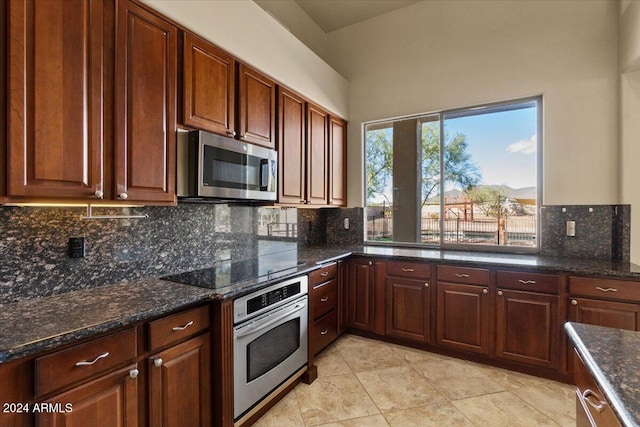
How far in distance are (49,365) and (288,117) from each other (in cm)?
231

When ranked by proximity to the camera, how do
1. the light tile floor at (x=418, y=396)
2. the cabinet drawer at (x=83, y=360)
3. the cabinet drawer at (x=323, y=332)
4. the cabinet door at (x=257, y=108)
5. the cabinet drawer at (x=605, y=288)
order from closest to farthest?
the cabinet drawer at (x=83, y=360)
the light tile floor at (x=418, y=396)
the cabinet drawer at (x=605, y=288)
the cabinet door at (x=257, y=108)
the cabinet drawer at (x=323, y=332)

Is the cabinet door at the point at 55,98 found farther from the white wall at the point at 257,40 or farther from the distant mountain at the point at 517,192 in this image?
the distant mountain at the point at 517,192

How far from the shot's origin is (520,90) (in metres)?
2.96

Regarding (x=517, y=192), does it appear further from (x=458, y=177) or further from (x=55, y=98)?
(x=55, y=98)

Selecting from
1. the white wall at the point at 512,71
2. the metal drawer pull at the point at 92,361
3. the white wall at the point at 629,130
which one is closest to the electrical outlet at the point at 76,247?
the metal drawer pull at the point at 92,361

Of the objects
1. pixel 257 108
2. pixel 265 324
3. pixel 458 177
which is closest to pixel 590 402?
pixel 265 324

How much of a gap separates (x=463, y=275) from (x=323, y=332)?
132 centimetres

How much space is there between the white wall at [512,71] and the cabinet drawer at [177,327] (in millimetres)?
2510

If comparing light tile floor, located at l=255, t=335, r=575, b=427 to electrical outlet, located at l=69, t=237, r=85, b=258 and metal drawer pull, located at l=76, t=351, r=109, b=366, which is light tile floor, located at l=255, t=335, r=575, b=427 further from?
electrical outlet, located at l=69, t=237, r=85, b=258

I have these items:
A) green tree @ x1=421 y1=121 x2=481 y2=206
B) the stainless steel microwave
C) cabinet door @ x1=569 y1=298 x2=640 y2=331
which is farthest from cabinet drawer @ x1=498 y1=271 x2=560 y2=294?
the stainless steel microwave

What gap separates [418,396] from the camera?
89.6 inches

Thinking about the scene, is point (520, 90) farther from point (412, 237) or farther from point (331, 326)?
point (331, 326)

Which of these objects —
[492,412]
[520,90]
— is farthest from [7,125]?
[520,90]

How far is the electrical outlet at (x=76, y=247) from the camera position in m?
1.66
